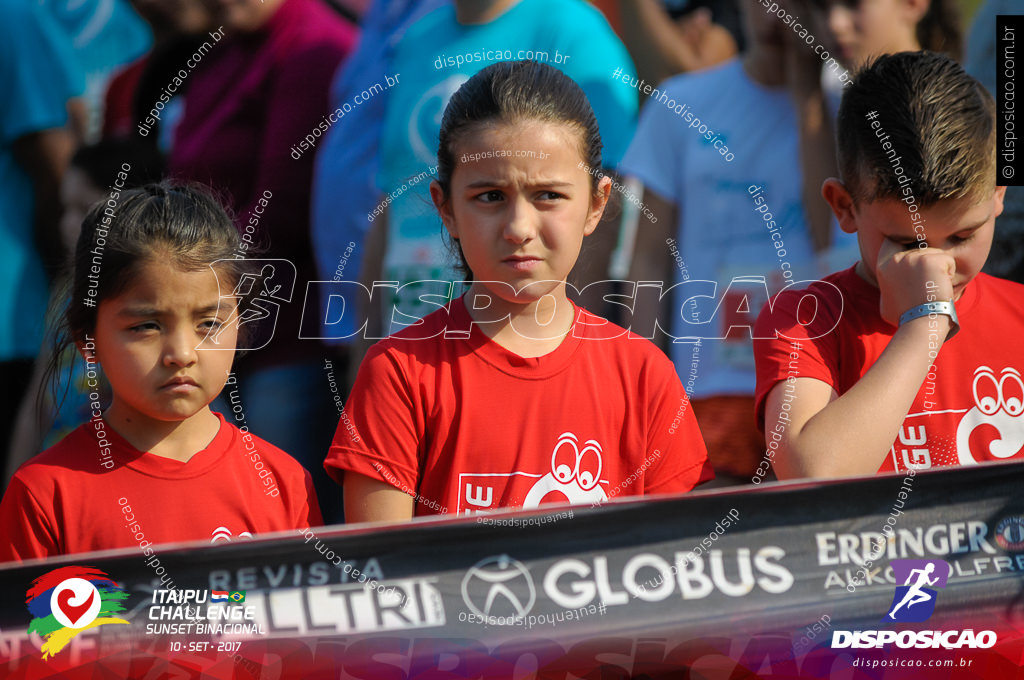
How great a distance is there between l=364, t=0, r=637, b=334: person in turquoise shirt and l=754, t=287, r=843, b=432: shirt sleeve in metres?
0.59

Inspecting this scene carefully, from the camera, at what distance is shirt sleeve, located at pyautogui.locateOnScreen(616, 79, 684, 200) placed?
2.99 m

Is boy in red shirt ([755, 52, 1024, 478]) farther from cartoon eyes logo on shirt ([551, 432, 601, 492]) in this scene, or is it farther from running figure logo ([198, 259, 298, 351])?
running figure logo ([198, 259, 298, 351])

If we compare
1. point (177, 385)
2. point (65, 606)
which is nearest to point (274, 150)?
point (177, 385)

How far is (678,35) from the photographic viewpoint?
131 inches

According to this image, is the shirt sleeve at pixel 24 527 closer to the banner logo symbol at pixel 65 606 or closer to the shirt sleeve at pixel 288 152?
the banner logo symbol at pixel 65 606

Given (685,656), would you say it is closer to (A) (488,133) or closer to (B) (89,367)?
(A) (488,133)

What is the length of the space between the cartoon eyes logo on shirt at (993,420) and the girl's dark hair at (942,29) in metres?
1.14

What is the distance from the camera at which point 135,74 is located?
357 centimetres

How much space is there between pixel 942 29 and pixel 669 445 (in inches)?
66.8

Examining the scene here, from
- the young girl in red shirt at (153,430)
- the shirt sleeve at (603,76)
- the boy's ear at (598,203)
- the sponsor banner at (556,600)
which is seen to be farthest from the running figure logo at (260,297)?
the shirt sleeve at (603,76)

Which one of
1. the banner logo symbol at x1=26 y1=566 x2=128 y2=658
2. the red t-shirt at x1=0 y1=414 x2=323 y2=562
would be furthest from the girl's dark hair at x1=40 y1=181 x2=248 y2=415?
the banner logo symbol at x1=26 y1=566 x2=128 y2=658

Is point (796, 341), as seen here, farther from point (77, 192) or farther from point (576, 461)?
point (77, 192)

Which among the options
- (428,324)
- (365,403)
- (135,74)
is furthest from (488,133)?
(135,74)

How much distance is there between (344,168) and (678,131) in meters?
1.03
